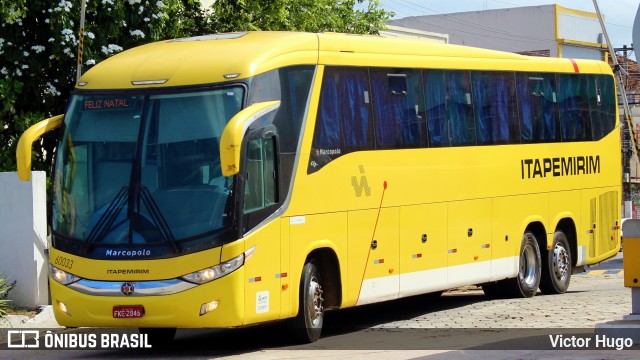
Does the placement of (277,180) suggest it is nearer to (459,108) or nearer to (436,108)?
(436,108)

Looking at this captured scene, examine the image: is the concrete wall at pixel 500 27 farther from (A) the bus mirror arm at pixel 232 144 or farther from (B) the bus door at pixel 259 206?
(A) the bus mirror arm at pixel 232 144

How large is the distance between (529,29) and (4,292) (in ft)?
185

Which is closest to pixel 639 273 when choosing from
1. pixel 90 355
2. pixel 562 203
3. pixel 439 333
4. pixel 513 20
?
pixel 439 333

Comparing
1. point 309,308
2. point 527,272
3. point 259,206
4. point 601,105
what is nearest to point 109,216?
point 259,206

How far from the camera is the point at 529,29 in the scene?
230ft

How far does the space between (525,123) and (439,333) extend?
5.91 metres

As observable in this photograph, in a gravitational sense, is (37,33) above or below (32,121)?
above

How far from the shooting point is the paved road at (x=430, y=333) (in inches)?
516

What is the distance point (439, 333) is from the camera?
597 inches

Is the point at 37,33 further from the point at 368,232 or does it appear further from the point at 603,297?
the point at 603,297

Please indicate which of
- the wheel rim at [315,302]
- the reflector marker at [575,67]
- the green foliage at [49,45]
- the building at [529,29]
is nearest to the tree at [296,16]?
the green foliage at [49,45]

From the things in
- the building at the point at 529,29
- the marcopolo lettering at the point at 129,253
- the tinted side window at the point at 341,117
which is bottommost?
the marcopolo lettering at the point at 129,253

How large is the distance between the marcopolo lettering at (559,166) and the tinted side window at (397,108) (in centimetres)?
324

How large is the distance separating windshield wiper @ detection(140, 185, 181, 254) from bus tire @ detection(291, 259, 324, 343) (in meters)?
2.02
